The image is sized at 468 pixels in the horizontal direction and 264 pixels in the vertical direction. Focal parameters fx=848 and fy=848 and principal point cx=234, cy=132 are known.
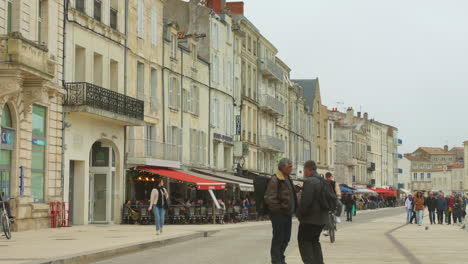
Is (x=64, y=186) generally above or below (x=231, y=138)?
below

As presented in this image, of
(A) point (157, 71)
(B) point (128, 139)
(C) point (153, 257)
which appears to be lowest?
(C) point (153, 257)

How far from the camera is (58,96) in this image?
29.5m

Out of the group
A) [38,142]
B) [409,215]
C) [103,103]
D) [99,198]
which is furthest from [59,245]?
[409,215]

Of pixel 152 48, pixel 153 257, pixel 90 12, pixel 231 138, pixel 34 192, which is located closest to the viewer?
pixel 153 257

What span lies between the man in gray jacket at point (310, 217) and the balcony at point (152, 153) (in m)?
23.8

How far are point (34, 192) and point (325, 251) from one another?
1245 centimetres

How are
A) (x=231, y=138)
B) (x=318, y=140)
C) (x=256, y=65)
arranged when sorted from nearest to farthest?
(x=231, y=138) < (x=256, y=65) < (x=318, y=140)

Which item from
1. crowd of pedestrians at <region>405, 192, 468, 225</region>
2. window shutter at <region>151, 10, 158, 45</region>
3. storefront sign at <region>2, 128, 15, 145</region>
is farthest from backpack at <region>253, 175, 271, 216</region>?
window shutter at <region>151, 10, 158, 45</region>

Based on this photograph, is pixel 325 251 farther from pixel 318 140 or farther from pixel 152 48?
pixel 318 140

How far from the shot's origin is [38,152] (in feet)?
91.8

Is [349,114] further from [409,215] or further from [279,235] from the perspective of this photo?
[279,235]

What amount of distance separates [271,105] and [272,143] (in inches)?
114

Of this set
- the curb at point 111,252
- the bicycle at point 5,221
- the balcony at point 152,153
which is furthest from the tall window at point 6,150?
the balcony at point 152,153

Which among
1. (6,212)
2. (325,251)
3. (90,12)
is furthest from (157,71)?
(325,251)
